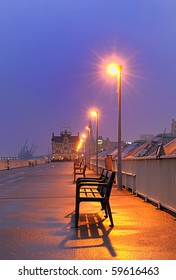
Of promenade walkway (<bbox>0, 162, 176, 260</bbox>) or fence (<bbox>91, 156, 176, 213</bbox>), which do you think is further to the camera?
fence (<bbox>91, 156, 176, 213</bbox>)

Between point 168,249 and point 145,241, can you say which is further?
point 145,241

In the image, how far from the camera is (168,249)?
7422mm

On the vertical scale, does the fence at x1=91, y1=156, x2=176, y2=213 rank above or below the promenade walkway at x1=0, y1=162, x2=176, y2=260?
above

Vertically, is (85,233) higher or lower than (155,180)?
lower

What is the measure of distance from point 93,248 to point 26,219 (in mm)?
3582

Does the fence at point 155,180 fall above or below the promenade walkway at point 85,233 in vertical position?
above

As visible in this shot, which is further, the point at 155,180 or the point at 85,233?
the point at 155,180

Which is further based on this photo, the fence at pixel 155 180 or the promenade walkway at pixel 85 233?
the fence at pixel 155 180
